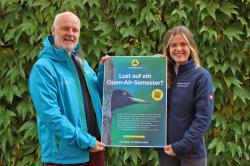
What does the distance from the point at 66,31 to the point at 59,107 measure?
51cm

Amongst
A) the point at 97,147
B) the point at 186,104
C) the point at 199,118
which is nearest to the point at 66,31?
the point at 97,147

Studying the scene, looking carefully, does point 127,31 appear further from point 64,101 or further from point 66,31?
point 64,101

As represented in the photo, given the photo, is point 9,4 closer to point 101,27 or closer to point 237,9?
point 101,27

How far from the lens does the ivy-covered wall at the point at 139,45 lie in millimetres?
4215

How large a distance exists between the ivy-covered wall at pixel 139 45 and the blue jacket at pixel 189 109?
1.12m

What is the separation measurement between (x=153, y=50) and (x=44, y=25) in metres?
1.03

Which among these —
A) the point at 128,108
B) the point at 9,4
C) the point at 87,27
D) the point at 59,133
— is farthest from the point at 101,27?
the point at 59,133

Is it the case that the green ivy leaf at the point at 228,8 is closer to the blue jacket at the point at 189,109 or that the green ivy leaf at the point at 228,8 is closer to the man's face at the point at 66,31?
the blue jacket at the point at 189,109

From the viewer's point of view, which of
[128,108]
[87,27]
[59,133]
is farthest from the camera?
[87,27]

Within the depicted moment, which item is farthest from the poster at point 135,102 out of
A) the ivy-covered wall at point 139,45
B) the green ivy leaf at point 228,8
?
the green ivy leaf at point 228,8

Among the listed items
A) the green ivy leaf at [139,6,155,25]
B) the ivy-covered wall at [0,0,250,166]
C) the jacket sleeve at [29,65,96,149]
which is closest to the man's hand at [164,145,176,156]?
the jacket sleeve at [29,65,96,149]

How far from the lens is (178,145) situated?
3.02 meters

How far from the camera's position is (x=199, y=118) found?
3.00 m

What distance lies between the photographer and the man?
114 inches
